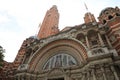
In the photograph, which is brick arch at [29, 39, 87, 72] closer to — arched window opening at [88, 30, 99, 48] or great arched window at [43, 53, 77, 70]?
great arched window at [43, 53, 77, 70]

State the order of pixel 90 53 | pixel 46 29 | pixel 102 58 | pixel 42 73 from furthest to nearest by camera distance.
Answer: pixel 46 29 < pixel 42 73 < pixel 90 53 < pixel 102 58

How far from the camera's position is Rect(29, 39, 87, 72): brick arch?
15.0 meters

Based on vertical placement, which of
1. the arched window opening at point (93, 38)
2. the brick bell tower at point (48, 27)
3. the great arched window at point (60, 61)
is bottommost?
the great arched window at point (60, 61)

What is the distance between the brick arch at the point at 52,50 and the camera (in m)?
15.0

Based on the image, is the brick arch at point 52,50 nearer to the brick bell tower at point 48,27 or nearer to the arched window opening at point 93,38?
the arched window opening at point 93,38

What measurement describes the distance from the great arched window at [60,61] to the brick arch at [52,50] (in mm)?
588

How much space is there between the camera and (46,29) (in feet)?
131

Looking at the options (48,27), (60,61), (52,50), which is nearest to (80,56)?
(60,61)

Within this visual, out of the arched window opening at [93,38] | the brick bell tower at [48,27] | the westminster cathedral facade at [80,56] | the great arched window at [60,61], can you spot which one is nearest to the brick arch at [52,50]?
the westminster cathedral facade at [80,56]

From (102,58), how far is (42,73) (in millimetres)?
7161

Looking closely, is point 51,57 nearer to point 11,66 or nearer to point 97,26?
point 97,26

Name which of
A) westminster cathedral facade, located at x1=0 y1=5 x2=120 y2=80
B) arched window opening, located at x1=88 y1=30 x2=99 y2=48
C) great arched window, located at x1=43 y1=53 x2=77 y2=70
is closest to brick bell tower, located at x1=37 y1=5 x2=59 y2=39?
westminster cathedral facade, located at x1=0 y1=5 x2=120 y2=80

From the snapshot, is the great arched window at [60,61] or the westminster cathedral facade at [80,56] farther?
the great arched window at [60,61]

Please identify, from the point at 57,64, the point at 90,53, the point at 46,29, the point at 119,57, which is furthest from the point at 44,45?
the point at 46,29
